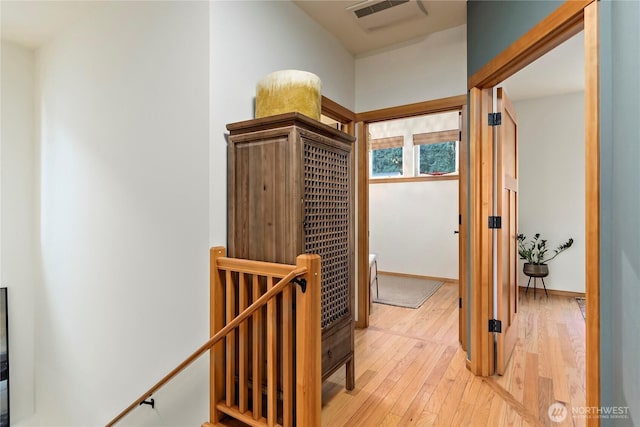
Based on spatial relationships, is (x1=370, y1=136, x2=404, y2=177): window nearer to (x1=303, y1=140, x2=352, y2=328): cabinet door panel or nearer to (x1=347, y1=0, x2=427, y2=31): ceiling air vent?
(x1=347, y1=0, x2=427, y2=31): ceiling air vent

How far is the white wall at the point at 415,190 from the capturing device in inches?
107

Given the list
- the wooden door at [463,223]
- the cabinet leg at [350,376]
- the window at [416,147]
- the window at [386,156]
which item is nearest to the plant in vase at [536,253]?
the window at [416,147]

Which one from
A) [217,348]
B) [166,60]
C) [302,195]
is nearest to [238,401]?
[217,348]

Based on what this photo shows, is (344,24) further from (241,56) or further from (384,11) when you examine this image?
(241,56)

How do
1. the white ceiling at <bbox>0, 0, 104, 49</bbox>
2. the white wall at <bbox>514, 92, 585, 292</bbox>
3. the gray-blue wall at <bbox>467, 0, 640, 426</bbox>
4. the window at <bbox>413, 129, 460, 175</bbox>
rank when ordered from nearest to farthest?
1. the gray-blue wall at <bbox>467, 0, 640, 426</bbox>
2. the white ceiling at <bbox>0, 0, 104, 49</bbox>
3. the white wall at <bbox>514, 92, 585, 292</bbox>
4. the window at <bbox>413, 129, 460, 175</bbox>

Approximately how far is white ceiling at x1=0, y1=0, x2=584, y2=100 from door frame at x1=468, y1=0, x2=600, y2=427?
71 cm

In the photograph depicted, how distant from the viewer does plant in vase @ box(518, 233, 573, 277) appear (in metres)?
4.10

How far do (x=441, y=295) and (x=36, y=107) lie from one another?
5.02 metres

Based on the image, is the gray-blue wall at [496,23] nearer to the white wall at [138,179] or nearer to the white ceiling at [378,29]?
the white ceiling at [378,29]

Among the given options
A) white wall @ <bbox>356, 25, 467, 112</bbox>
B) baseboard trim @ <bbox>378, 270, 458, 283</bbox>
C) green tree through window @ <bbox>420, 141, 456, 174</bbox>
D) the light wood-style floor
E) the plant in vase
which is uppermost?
white wall @ <bbox>356, 25, 467, 112</bbox>

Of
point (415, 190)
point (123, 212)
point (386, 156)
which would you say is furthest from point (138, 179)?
point (386, 156)

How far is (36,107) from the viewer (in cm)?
298

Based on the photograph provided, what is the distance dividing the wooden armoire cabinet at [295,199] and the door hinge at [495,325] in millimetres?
1056

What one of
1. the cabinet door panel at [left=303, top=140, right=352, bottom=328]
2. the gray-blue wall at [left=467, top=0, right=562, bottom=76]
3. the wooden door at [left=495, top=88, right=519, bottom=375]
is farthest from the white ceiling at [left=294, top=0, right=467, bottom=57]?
the cabinet door panel at [left=303, top=140, right=352, bottom=328]
